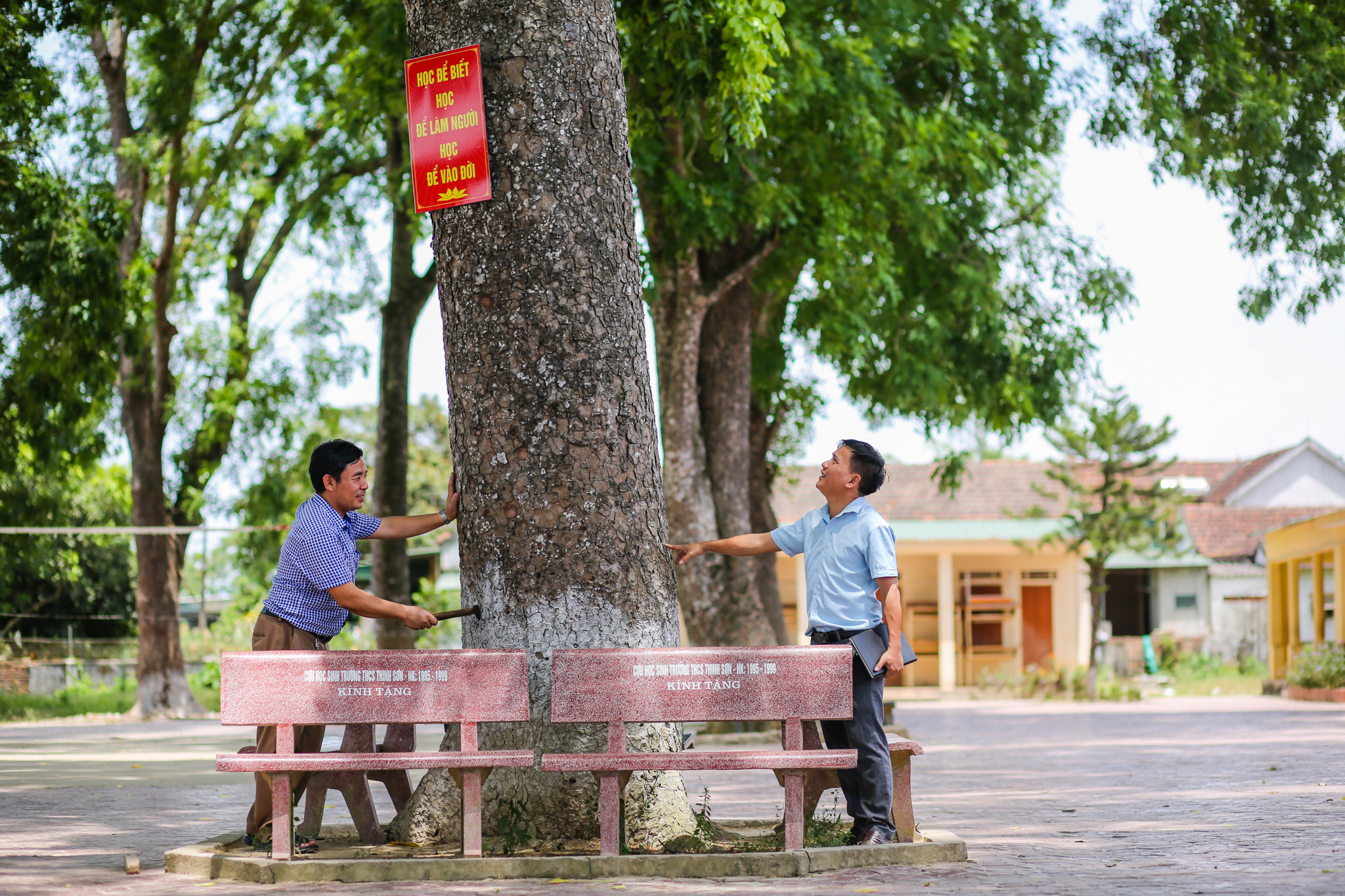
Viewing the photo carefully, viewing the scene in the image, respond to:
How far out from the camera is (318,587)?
256 inches

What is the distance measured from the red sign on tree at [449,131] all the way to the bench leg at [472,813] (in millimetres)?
2698

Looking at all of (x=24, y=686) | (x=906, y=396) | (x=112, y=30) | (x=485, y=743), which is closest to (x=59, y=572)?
(x=24, y=686)

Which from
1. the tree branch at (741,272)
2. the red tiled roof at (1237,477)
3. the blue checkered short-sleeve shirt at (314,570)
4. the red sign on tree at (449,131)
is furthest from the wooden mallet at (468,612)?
the red tiled roof at (1237,477)

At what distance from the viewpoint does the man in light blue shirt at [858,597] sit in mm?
6449

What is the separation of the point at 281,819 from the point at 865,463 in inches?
123

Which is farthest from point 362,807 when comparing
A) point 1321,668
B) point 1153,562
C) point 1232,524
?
point 1232,524

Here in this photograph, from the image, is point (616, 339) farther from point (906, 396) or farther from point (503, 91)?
point (906, 396)

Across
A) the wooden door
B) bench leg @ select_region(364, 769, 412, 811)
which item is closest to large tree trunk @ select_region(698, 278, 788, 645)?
bench leg @ select_region(364, 769, 412, 811)

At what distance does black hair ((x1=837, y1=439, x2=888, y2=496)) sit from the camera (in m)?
6.84

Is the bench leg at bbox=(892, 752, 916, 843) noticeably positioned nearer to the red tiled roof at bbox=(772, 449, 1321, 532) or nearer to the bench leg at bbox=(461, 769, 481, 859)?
the bench leg at bbox=(461, 769, 481, 859)

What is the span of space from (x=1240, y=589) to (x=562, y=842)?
1498 inches

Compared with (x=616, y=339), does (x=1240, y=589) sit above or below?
below

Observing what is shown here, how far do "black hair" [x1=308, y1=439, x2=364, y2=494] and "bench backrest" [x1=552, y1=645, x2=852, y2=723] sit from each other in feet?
5.02

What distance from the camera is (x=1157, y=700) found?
26844 mm
